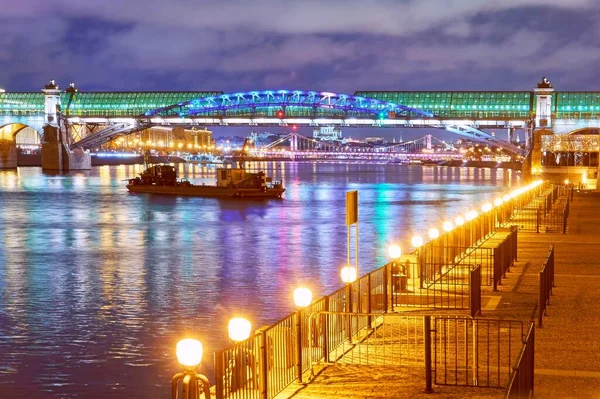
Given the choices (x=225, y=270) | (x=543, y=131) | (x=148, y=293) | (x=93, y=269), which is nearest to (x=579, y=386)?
(x=148, y=293)

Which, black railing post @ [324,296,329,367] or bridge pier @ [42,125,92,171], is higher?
bridge pier @ [42,125,92,171]

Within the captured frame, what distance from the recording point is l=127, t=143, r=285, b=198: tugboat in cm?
7562

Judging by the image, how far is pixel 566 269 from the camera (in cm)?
2183

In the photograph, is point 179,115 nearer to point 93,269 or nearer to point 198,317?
point 93,269

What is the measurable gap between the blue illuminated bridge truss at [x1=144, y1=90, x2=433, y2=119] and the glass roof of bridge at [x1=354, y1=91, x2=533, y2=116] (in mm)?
4118

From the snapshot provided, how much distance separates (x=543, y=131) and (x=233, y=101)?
48.5 meters

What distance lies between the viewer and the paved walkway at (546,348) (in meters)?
11.0

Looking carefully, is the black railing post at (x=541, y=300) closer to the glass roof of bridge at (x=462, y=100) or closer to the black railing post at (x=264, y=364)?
the black railing post at (x=264, y=364)

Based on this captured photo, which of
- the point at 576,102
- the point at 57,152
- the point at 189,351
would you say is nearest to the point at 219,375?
the point at 189,351

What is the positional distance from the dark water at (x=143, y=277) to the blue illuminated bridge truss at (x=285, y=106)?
228ft

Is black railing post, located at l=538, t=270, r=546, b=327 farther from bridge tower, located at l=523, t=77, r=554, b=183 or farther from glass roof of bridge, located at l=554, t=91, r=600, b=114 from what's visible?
glass roof of bridge, located at l=554, t=91, r=600, b=114

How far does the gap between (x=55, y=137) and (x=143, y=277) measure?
359ft

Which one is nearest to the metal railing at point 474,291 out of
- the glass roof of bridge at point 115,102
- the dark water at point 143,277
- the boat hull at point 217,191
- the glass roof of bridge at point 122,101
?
the dark water at point 143,277

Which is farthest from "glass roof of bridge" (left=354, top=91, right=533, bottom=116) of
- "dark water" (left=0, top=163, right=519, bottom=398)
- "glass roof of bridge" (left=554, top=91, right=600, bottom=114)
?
"dark water" (left=0, top=163, right=519, bottom=398)
